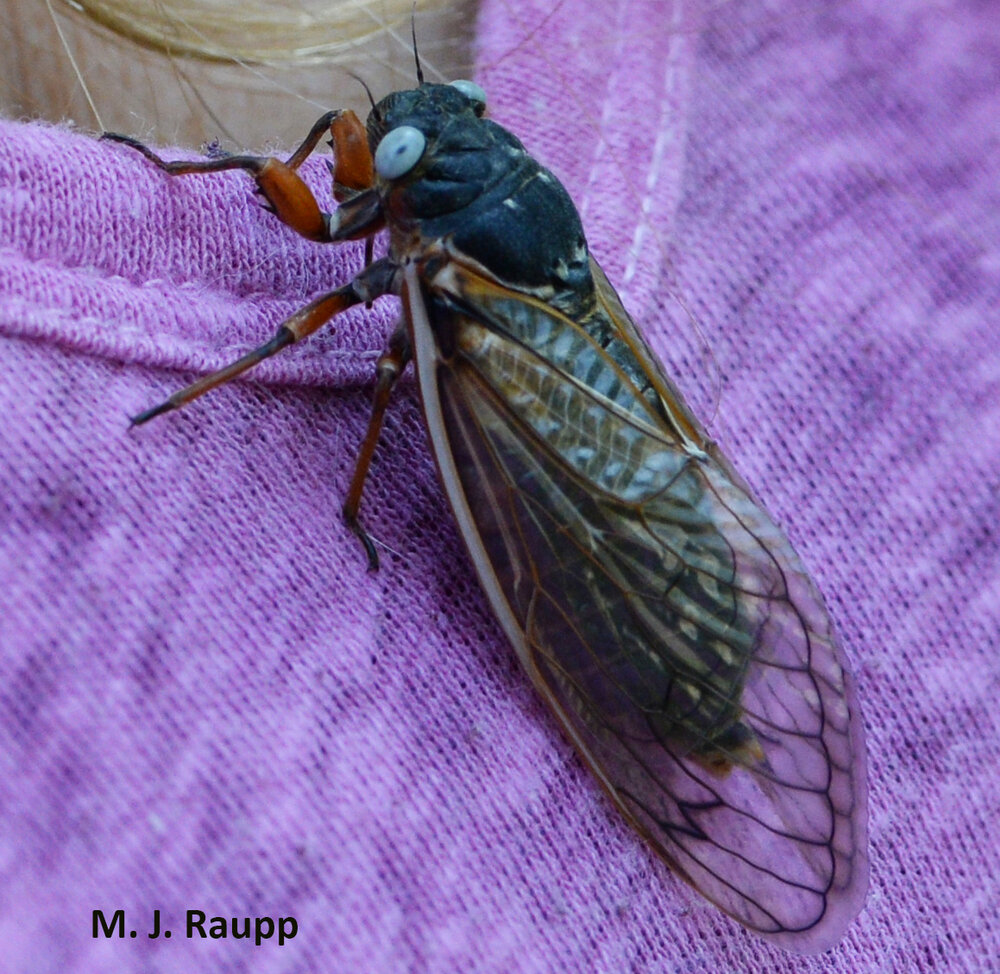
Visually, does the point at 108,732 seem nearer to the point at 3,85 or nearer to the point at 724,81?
the point at 3,85

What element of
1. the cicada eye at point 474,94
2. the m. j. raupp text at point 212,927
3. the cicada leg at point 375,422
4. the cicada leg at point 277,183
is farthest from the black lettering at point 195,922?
the cicada eye at point 474,94

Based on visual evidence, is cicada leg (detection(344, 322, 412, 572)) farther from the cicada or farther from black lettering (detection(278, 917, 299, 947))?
black lettering (detection(278, 917, 299, 947))

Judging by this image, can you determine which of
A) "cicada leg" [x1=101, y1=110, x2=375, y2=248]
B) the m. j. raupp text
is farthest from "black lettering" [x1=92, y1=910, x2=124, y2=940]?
"cicada leg" [x1=101, y1=110, x2=375, y2=248]

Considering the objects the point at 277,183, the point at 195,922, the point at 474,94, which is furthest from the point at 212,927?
A: the point at 474,94

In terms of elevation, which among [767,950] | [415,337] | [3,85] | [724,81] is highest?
[724,81]

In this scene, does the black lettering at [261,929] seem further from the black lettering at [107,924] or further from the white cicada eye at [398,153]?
the white cicada eye at [398,153]

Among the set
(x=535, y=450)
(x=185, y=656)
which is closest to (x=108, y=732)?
(x=185, y=656)

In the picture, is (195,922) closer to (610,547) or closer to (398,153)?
(610,547)
